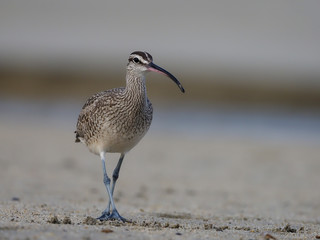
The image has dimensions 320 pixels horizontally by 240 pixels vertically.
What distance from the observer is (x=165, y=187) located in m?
12.8

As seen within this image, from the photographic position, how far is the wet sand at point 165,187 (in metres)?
8.02

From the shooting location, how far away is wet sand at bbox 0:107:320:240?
26.3ft

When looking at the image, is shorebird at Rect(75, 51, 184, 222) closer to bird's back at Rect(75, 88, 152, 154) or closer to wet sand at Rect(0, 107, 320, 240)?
bird's back at Rect(75, 88, 152, 154)

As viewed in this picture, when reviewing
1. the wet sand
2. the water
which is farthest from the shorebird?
the water

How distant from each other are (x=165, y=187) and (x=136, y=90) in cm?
416

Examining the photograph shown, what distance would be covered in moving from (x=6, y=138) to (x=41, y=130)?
202cm

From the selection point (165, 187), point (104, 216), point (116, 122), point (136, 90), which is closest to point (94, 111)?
point (116, 122)

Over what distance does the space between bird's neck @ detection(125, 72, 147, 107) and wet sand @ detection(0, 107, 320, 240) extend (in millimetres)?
1508

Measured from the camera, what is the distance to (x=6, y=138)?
17531mm

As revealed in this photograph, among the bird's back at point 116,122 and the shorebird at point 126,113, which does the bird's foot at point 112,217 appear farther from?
the bird's back at point 116,122

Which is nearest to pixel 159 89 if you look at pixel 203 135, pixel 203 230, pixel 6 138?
pixel 203 135

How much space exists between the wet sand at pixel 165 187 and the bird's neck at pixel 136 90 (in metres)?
1.51

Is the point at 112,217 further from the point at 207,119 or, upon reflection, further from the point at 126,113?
the point at 207,119

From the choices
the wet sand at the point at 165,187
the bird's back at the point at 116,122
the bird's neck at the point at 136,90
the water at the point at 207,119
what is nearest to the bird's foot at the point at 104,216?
the wet sand at the point at 165,187
